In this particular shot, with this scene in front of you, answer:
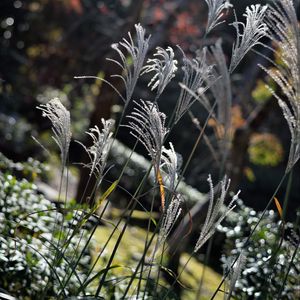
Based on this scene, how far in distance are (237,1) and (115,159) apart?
4.57 meters

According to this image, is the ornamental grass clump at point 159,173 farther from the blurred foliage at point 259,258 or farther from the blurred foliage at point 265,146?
the blurred foliage at point 265,146

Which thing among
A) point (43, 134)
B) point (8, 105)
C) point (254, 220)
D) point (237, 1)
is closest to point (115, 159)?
point (43, 134)

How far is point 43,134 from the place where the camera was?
10.9 m

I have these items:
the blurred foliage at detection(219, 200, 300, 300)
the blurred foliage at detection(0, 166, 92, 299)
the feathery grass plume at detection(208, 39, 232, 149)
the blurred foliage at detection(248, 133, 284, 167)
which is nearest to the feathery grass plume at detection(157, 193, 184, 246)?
the feathery grass plume at detection(208, 39, 232, 149)

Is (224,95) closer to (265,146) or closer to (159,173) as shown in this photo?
(159,173)

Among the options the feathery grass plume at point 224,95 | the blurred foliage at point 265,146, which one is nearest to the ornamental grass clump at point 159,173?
the feathery grass plume at point 224,95

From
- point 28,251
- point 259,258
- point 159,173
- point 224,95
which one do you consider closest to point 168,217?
point 159,173

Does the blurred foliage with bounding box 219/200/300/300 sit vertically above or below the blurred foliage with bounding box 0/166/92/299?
above

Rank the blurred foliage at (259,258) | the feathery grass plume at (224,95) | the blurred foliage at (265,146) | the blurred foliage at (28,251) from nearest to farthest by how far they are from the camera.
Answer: the feathery grass plume at (224,95) < the blurred foliage at (28,251) < the blurred foliage at (259,258) < the blurred foliage at (265,146)

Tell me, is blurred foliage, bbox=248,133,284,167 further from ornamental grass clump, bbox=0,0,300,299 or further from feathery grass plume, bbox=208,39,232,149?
feathery grass plume, bbox=208,39,232,149

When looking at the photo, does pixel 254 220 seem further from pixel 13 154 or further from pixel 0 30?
pixel 0 30

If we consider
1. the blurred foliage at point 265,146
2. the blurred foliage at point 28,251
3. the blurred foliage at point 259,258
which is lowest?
the blurred foliage at point 28,251

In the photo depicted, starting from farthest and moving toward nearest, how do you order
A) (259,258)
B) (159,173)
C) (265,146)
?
1. (265,146)
2. (259,258)
3. (159,173)

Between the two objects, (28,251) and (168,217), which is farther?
(28,251)
